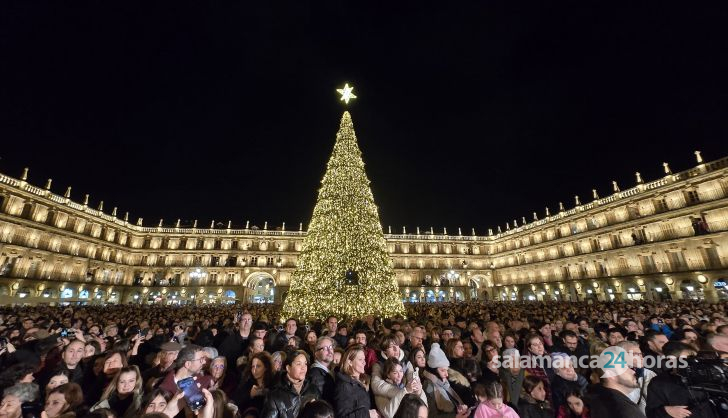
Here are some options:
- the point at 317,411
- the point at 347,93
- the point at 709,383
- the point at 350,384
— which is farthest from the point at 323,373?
the point at 347,93

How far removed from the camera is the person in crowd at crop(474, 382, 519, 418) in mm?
3082

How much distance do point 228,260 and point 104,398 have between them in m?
52.3

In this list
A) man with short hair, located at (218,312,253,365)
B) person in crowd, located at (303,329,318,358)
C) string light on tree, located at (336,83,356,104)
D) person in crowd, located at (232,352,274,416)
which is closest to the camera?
person in crowd, located at (232,352,274,416)

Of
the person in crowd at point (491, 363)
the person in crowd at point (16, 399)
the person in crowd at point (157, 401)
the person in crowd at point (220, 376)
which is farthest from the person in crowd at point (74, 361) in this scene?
the person in crowd at point (491, 363)

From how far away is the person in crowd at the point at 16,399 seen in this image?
2744 millimetres

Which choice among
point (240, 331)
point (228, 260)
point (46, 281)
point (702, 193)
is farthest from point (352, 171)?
point (228, 260)

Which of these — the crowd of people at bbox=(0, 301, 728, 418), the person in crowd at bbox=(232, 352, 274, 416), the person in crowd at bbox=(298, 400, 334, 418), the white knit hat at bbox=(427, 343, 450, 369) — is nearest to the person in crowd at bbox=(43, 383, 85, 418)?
the crowd of people at bbox=(0, 301, 728, 418)

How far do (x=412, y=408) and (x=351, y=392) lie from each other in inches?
31.4

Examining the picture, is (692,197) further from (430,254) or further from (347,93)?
(347,93)

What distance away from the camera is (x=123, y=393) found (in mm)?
3518

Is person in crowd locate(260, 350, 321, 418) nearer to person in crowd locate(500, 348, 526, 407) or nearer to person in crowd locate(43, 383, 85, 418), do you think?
person in crowd locate(43, 383, 85, 418)

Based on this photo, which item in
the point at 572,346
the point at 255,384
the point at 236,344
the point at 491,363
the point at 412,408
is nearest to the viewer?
the point at 412,408

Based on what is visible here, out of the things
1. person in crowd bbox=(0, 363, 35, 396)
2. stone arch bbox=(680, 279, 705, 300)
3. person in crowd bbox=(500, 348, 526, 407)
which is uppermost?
stone arch bbox=(680, 279, 705, 300)

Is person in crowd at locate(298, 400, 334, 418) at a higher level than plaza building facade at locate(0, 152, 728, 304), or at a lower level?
lower
